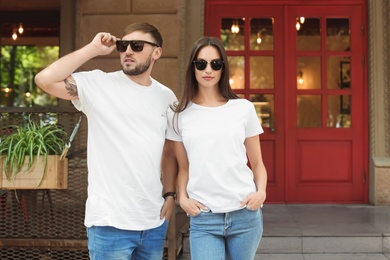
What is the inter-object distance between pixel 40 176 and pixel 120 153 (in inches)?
70.4

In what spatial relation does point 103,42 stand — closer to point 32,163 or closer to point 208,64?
point 208,64

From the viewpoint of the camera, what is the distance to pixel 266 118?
24.0ft

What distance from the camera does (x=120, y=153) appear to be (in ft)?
7.94

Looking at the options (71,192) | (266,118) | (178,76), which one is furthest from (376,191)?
(71,192)

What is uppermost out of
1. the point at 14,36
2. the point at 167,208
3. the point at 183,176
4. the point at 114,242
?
Answer: the point at 14,36

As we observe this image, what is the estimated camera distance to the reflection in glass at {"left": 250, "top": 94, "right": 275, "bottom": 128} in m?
7.30

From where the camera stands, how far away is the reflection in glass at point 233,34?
290 inches

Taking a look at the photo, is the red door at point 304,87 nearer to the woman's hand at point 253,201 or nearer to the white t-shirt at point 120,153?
the woman's hand at point 253,201

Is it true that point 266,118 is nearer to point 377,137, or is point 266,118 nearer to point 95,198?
point 377,137

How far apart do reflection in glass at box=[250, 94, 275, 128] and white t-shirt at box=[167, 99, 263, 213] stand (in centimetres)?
470

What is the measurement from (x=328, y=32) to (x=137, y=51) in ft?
17.7

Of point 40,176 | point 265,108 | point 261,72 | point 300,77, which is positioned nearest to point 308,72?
point 300,77

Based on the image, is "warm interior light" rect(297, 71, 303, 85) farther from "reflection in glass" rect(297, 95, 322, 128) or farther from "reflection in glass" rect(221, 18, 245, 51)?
"reflection in glass" rect(221, 18, 245, 51)

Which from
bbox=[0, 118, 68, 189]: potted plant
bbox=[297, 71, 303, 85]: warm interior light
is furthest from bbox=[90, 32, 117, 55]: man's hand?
bbox=[297, 71, 303, 85]: warm interior light
